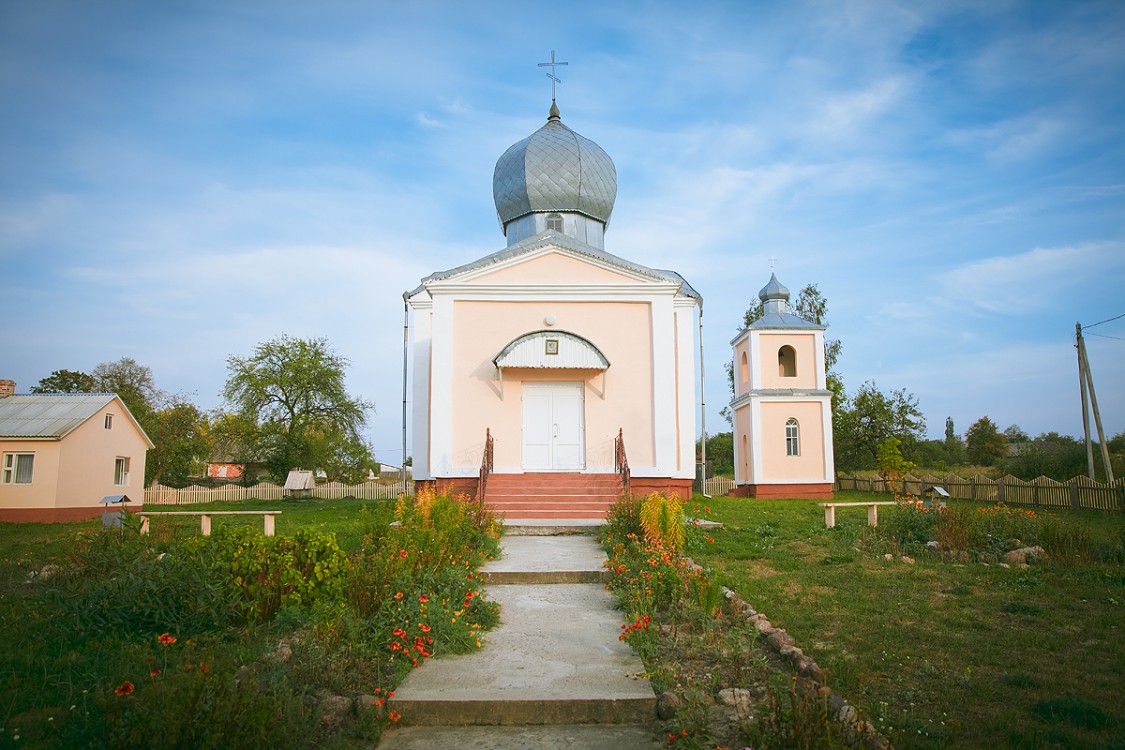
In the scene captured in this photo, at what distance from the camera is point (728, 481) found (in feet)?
96.5

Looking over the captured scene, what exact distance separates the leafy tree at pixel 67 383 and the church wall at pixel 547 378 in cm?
3806

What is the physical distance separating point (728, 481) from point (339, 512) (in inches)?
609

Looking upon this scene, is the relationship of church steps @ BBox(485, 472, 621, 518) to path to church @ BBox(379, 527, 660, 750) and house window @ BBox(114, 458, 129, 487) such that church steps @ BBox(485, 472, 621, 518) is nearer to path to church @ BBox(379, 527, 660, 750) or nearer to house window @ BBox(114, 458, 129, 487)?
path to church @ BBox(379, 527, 660, 750)

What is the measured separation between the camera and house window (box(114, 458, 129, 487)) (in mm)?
26152

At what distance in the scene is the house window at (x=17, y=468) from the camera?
2253cm

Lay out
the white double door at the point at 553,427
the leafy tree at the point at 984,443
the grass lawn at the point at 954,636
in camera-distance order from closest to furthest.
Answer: the grass lawn at the point at 954,636, the white double door at the point at 553,427, the leafy tree at the point at 984,443

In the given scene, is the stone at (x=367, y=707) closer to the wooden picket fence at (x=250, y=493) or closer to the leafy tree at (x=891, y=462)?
the wooden picket fence at (x=250, y=493)

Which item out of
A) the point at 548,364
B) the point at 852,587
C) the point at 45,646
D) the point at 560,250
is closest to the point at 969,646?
the point at 852,587

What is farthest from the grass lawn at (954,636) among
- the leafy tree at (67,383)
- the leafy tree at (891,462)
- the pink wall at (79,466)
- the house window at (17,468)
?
the leafy tree at (67,383)

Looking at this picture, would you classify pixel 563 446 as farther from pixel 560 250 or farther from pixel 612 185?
pixel 612 185

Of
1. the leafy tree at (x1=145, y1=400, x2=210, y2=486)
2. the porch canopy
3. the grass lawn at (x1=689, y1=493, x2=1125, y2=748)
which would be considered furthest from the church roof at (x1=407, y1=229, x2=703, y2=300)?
the leafy tree at (x1=145, y1=400, x2=210, y2=486)

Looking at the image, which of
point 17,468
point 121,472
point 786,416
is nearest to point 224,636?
point 17,468

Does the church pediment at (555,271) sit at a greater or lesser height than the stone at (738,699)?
greater

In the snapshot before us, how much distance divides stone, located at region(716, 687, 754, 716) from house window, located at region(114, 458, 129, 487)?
86.6ft
